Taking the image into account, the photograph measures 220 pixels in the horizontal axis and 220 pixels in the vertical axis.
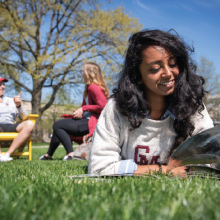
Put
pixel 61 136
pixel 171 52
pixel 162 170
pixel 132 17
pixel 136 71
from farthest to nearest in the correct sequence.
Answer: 1. pixel 132 17
2. pixel 61 136
3. pixel 136 71
4. pixel 171 52
5. pixel 162 170

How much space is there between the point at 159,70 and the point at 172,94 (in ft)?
1.02

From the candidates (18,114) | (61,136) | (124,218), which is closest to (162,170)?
(124,218)

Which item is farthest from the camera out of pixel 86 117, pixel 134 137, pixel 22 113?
pixel 22 113

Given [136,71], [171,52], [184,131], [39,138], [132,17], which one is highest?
[132,17]

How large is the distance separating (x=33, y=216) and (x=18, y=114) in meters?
5.62

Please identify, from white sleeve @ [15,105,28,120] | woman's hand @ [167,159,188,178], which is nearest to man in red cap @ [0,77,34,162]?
white sleeve @ [15,105,28,120]

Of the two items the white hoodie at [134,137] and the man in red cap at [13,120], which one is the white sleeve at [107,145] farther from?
the man in red cap at [13,120]

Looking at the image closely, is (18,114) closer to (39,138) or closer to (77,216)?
(77,216)

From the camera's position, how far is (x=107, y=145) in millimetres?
2037

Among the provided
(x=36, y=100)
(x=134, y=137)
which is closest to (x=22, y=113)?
(x=134, y=137)

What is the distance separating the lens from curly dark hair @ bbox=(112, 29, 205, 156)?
213 centimetres

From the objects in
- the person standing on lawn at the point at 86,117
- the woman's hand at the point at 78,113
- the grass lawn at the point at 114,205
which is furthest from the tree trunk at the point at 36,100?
the grass lawn at the point at 114,205

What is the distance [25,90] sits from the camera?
18750 millimetres

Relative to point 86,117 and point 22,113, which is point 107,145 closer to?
point 86,117
